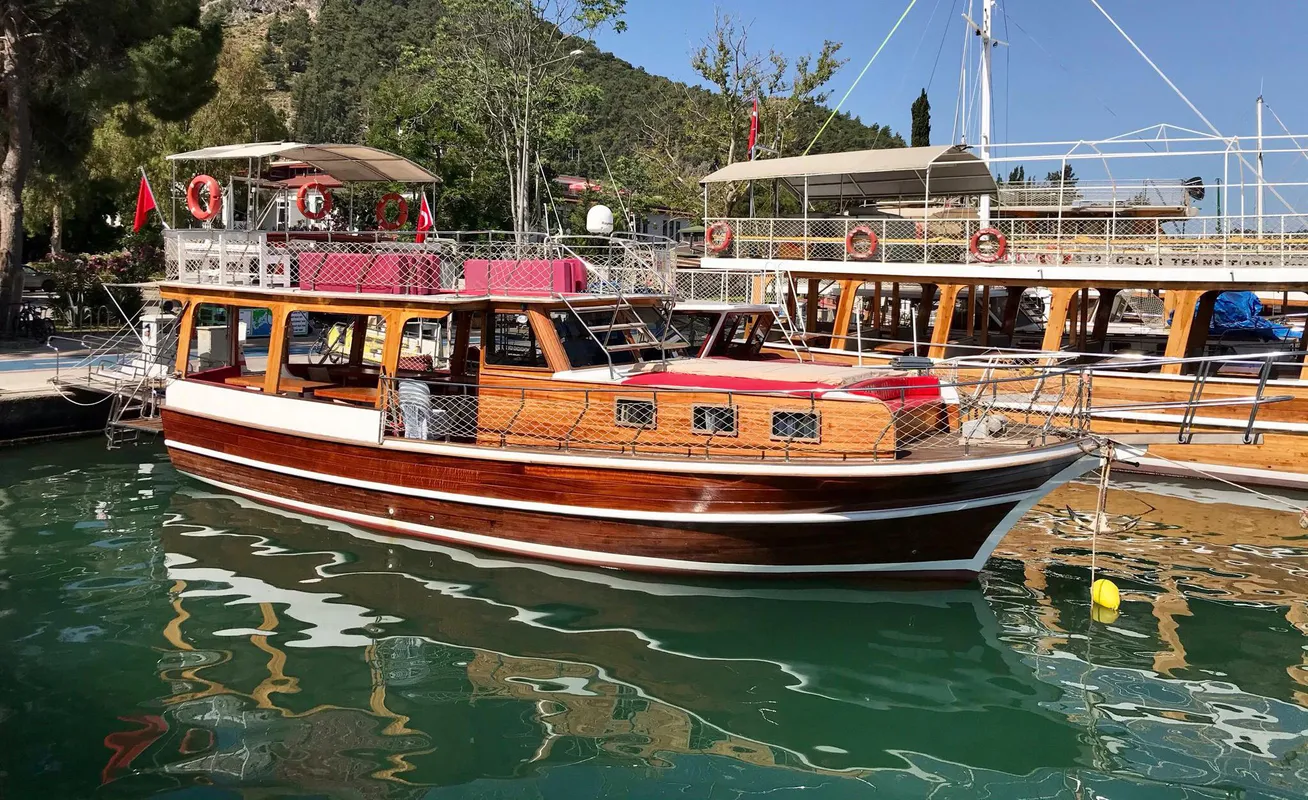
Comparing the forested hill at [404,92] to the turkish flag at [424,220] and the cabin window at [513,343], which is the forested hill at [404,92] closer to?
the turkish flag at [424,220]

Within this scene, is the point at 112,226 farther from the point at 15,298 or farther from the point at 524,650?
the point at 524,650

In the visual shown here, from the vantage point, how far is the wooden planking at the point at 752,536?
10.0 m

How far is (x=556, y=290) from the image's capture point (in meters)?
12.0

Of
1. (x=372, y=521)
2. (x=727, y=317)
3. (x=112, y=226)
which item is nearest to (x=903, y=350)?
(x=727, y=317)

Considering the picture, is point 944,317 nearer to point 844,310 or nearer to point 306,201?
point 844,310

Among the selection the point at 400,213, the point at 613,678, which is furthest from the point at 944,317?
the point at 613,678

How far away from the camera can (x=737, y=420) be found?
1034 centimetres

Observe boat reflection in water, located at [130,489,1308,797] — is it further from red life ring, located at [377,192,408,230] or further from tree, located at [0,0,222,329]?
tree, located at [0,0,222,329]

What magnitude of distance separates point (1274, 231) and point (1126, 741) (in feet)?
41.8

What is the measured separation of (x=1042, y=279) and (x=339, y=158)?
36.3 ft

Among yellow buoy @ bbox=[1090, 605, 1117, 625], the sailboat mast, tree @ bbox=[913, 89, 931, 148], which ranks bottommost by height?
yellow buoy @ bbox=[1090, 605, 1117, 625]

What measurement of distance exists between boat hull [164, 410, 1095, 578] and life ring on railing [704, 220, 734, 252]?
30.5 feet

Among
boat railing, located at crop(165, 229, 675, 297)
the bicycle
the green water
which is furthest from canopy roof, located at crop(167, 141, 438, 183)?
the bicycle

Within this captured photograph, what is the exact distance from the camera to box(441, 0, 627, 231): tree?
106ft
